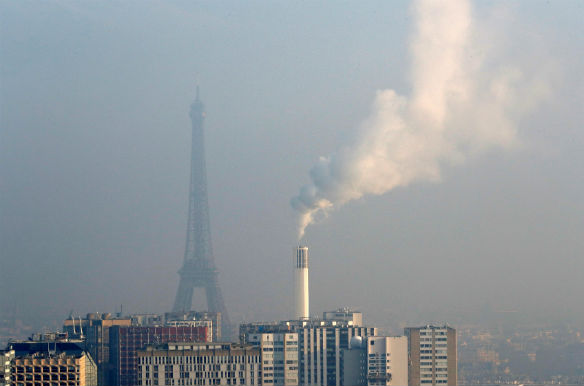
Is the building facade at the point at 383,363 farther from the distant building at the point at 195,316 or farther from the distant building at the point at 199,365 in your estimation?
the distant building at the point at 195,316

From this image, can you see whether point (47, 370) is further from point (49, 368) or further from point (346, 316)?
point (346, 316)

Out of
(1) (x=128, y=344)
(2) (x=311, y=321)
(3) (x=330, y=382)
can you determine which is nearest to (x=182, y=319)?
(1) (x=128, y=344)

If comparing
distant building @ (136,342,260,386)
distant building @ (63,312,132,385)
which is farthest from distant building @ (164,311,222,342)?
distant building @ (136,342,260,386)

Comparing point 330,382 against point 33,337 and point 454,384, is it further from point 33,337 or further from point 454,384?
point 33,337

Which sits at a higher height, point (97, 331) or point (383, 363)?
point (97, 331)

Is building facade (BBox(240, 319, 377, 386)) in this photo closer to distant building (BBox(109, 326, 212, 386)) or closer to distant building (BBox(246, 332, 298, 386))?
distant building (BBox(246, 332, 298, 386))

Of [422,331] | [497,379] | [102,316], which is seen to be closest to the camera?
[497,379]

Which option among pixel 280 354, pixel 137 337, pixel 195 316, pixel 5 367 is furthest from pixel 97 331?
pixel 5 367
